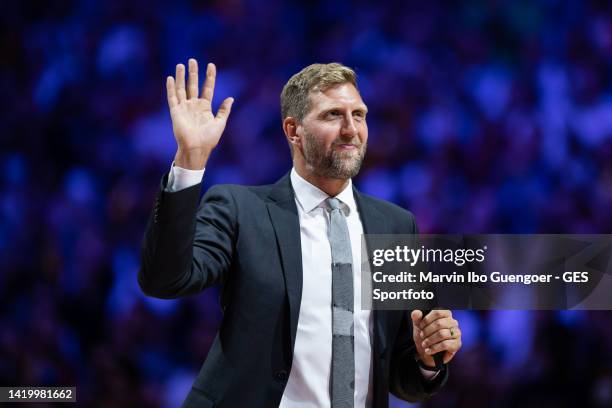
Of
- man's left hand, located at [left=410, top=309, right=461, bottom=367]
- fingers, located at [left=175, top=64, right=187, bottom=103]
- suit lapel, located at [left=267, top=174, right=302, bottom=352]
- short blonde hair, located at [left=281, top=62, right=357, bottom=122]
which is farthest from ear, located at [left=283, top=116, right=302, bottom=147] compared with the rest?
man's left hand, located at [left=410, top=309, right=461, bottom=367]

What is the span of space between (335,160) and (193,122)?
0.43m

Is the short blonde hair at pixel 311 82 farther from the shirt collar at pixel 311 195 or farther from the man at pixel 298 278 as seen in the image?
the shirt collar at pixel 311 195

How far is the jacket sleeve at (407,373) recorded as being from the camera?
5.80 ft

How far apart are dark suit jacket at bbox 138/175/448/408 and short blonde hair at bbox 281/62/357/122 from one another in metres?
0.25

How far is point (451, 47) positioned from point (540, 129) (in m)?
0.52

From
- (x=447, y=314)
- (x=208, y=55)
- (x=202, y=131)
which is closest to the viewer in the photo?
(x=202, y=131)

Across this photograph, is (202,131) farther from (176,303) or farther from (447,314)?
(176,303)

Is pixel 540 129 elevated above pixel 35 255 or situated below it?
above

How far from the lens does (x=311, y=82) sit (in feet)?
6.27

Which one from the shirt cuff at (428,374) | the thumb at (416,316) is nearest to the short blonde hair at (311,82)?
the thumb at (416,316)

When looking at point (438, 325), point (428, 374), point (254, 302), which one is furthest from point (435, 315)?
point (254, 302)

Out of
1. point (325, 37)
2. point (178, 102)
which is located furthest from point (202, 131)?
point (325, 37)

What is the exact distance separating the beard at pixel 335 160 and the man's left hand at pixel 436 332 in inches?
14.9

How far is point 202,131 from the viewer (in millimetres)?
1510
